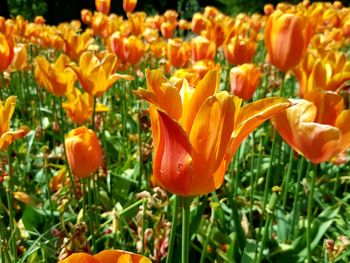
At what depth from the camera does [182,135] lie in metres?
0.97

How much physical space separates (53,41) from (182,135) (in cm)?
312

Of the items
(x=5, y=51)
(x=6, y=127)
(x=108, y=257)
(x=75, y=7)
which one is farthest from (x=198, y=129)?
(x=75, y=7)

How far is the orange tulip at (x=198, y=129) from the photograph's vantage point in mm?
981

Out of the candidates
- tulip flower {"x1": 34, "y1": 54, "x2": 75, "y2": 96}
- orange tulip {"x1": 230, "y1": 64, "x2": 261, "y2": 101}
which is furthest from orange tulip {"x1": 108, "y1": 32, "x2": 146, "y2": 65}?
orange tulip {"x1": 230, "y1": 64, "x2": 261, "y2": 101}

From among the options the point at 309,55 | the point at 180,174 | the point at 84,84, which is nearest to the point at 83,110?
the point at 84,84

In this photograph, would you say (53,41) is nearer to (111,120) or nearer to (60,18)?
(111,120)

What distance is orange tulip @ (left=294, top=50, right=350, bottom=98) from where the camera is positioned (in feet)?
6.52

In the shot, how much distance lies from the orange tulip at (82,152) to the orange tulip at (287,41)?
2.91 feet

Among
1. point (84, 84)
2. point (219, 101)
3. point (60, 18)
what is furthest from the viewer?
point (60, 18)

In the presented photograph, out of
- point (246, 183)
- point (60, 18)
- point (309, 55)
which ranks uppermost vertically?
point (309, 55)

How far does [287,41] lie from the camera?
217 cm

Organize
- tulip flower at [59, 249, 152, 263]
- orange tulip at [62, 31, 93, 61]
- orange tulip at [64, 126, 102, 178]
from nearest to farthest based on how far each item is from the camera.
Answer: tulip flower at [59, 249, 152, 263] → orange tulip at [64, 126, 102, 178] → orange tulip at [62, 31, 93, 61]

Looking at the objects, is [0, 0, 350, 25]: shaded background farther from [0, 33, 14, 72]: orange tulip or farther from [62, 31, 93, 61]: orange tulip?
[0, 33, 14, 72]: orange tulip

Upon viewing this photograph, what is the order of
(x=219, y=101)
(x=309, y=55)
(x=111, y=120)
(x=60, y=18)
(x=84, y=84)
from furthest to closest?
(x=60, y=18), (x=111, y=120), (x=309, y=55), (x=84, y=84), (x=219, y=101)
